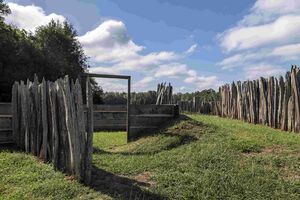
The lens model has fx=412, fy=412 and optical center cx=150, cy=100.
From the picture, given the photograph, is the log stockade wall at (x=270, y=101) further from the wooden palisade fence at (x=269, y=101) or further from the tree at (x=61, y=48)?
the tree at (x=61, y=48)

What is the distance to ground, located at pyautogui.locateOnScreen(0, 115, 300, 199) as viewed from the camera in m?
7.52

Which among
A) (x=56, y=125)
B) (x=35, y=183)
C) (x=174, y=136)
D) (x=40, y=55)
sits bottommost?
(x=35, y=183)

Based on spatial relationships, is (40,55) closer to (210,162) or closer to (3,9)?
(3,9)

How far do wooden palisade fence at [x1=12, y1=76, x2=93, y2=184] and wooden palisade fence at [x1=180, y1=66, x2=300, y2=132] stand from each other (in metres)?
7.19

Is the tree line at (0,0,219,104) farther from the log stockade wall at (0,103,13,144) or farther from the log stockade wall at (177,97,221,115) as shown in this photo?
the log stockade wall at (0,103,13,144)

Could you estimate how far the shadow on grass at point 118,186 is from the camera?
23.7 feet

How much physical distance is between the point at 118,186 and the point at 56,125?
2.62 m

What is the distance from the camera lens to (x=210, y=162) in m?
9.38

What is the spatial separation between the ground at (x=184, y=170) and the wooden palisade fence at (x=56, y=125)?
0.35 meters

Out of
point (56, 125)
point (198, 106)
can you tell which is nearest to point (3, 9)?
point (198, 106)

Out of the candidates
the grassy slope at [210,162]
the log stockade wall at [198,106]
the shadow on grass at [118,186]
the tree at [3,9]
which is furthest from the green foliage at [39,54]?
the shadow on grass at [118,186]

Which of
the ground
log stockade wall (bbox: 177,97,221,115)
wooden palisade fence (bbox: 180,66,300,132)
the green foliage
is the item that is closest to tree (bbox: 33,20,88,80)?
the green foliage

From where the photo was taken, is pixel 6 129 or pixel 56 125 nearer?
pixel 56 125

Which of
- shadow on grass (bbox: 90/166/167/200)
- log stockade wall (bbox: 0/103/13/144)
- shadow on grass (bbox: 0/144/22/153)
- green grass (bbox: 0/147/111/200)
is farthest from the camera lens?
log stockade wall (bbox: 0/103/13/144)
